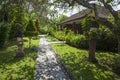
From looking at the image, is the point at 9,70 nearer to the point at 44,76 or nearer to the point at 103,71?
the point at 44,76

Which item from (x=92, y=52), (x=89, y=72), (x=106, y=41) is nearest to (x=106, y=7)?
(x=92, y=52)

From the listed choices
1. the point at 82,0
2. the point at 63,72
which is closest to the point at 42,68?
the point at 63,72

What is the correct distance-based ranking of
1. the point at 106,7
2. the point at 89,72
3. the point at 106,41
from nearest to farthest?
the point at 89,72 < the point at 106,7 < the point at 106,41

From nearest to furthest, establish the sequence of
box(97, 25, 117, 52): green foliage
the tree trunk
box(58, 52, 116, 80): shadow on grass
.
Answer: box(58, 52, 116, 80): shadow on grass
the tree trunk
box(97, 25, 117, 52): green foliage

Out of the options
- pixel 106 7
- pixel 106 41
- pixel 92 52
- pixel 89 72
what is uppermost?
pixel 106 7

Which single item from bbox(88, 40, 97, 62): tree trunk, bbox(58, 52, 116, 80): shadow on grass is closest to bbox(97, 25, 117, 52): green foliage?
bbox(88, 40, 97, 62): tree trunk

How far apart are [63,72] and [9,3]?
683 cm

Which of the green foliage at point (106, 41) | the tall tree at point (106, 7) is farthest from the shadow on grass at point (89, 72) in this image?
the green foliage at point (106, 41)

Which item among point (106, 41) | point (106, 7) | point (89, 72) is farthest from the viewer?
point (106, 41)

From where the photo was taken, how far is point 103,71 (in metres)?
9.16

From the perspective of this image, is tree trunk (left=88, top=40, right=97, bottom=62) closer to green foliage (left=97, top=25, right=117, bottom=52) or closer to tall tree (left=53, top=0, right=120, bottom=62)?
tall tree (left=53, top=0, right=120, bottom=62)

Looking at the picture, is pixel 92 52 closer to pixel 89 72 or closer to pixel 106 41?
pixel 89 72

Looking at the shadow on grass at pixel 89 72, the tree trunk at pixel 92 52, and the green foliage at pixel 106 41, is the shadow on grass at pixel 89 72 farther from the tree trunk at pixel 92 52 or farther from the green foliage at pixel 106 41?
the green foliage at pixel 106 41

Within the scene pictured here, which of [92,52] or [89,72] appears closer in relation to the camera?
[89,72]
